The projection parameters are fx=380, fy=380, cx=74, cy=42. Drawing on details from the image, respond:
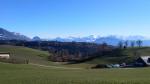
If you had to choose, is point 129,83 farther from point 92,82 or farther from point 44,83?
point 44,83

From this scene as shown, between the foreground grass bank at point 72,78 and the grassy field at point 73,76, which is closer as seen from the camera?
the foreground grass bank at point 72,78

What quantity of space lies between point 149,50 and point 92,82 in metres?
139

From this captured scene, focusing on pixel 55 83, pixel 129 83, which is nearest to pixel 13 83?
pixel 55 83

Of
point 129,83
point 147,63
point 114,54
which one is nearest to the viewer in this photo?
point 129,83

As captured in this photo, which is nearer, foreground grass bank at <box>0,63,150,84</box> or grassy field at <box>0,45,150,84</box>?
foreground grass bank at <box>0,63,150,84</box>

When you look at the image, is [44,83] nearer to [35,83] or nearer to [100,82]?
[35,83]

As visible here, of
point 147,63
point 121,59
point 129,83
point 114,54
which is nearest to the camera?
point 129,83

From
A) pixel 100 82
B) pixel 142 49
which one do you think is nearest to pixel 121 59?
pixel 142 49

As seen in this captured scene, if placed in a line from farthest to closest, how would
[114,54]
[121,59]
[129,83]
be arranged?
[114,54]
[121,59]
[129,83]

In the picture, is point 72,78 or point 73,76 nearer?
point 72,78

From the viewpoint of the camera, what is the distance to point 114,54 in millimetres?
163500

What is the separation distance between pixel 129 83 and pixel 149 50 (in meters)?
139

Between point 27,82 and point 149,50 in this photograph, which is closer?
point 27,82

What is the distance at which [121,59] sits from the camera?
464 feet
